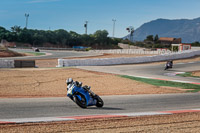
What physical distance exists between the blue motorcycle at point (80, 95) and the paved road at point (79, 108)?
237mm

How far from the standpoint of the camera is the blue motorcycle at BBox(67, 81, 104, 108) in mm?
10000

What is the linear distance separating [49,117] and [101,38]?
122035 mm

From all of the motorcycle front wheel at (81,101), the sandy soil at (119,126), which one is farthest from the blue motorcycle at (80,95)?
the sandy soil at (119,126)

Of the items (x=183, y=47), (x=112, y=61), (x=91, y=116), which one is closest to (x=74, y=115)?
(x=91, y=116)

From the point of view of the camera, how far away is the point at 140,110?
416 inches

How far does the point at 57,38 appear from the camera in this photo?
12144 cm

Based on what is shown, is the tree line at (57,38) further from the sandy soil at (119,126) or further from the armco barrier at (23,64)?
the sandy soil at (119,126)

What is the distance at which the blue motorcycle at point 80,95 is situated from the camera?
1000 cm

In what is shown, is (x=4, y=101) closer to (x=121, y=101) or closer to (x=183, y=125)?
(x=121, y=101)

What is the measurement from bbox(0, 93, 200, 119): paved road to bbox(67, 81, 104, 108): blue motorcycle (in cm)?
24

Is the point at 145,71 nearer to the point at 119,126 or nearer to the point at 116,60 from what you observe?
the point at 116,60

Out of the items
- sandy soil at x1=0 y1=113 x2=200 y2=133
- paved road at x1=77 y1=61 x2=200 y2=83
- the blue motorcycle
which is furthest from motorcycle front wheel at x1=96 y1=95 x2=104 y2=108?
paved road at x1=77 y1=61 x2=200 y2=83

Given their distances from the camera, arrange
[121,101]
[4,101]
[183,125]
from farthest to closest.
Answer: [121,101] < [4,101] < [183,125]

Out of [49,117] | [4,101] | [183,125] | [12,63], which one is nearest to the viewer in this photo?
[183,125]
